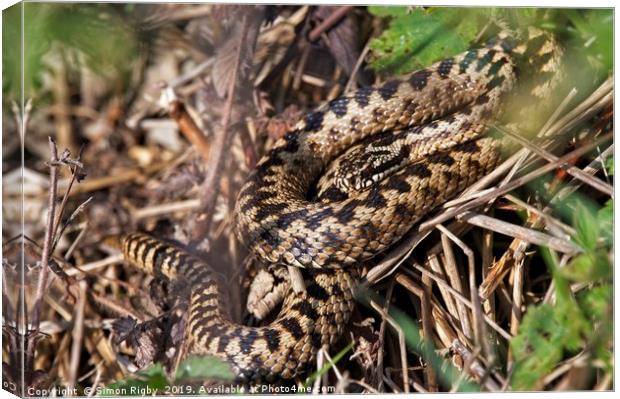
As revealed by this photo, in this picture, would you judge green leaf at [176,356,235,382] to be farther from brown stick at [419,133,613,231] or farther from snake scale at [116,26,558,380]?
brown stick at [419,133,613,231]

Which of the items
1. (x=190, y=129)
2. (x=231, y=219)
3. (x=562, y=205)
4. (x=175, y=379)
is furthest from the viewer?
(x=190, y=129)

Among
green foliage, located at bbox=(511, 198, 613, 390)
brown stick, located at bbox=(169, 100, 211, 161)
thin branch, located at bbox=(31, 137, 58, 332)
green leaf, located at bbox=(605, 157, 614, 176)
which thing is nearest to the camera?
green foliage, located at bbox=(511, 198, 613, 390)

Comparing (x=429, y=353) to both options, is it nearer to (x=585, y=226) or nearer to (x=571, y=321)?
(x=571, y=321)

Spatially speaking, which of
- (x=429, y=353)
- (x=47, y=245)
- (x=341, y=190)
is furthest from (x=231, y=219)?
(x=429, y=353)

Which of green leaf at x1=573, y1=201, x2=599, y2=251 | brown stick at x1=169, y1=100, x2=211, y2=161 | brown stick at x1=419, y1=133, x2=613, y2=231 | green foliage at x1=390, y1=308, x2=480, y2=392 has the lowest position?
green foliage at x1=390, y1=308, x2=480, y2=392

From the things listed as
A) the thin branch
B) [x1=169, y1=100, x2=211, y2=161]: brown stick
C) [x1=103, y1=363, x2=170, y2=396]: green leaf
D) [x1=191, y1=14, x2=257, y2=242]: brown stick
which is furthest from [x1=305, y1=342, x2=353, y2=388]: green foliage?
[x1=169, y1=100, x2=211, y2=161]: brown stick

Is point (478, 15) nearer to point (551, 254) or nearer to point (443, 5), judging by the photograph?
point (443, 5)
